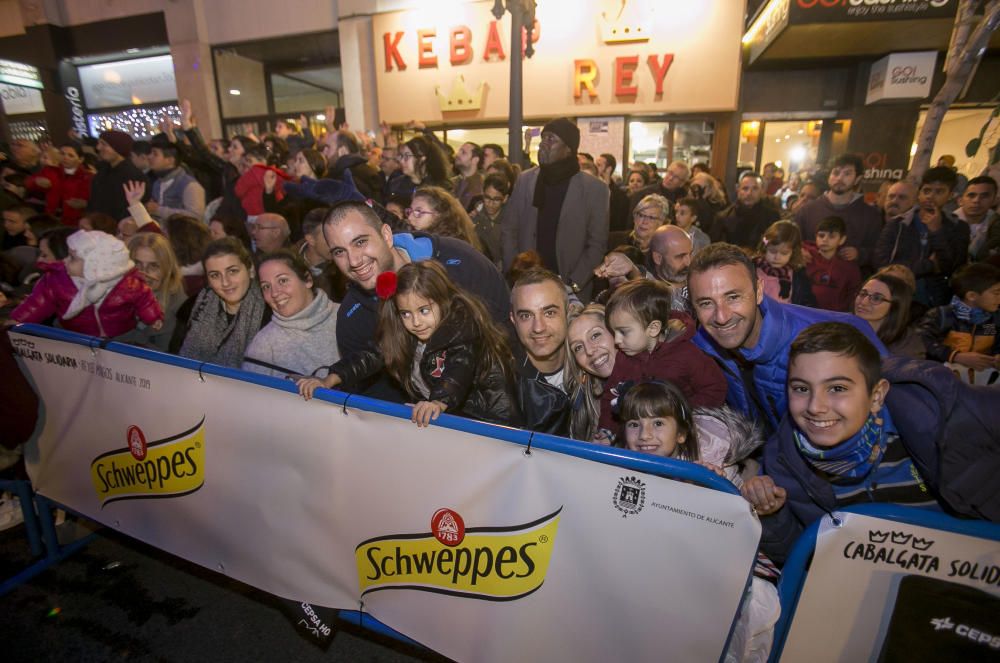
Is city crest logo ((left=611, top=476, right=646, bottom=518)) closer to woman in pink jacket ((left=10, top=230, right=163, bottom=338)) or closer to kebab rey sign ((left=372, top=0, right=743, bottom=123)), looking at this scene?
woman in pink jacket ((left=10, top=230, right=163, bottom=338))

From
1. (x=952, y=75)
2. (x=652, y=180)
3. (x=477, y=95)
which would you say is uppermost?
(x=477, y=95)

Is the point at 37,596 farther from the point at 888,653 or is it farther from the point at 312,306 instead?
the point at 888,653

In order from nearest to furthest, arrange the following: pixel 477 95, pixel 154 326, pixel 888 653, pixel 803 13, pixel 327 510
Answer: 1. pixel 888 653
2. pixel 327 510
3. pixel 154 326
4. pixel 803 13
5. pixel 477 95

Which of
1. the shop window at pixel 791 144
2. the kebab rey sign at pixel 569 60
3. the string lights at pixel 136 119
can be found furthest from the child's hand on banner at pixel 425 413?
the string lights at pixel 136 119

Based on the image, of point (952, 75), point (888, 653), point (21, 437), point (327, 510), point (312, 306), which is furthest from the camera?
point (952, 75)

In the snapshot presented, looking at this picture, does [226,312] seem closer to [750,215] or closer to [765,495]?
[765,495]

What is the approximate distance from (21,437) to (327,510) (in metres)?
2.23

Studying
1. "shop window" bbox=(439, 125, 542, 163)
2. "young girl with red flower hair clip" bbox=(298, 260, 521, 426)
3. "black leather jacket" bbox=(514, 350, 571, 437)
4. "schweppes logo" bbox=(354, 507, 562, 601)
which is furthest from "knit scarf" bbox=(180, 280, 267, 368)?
"shop window" bbox=(439, 125, 542, 163)

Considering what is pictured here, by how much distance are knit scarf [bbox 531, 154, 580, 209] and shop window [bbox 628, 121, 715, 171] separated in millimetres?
8175

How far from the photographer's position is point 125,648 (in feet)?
8.54

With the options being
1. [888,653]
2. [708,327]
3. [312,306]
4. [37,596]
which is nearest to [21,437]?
[37,596]

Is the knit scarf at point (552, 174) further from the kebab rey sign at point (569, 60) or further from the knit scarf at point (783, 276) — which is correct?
the kebab rey sign at point (569, 60)

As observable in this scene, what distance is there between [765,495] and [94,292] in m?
4.49

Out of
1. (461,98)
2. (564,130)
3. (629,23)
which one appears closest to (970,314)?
(564,130)
